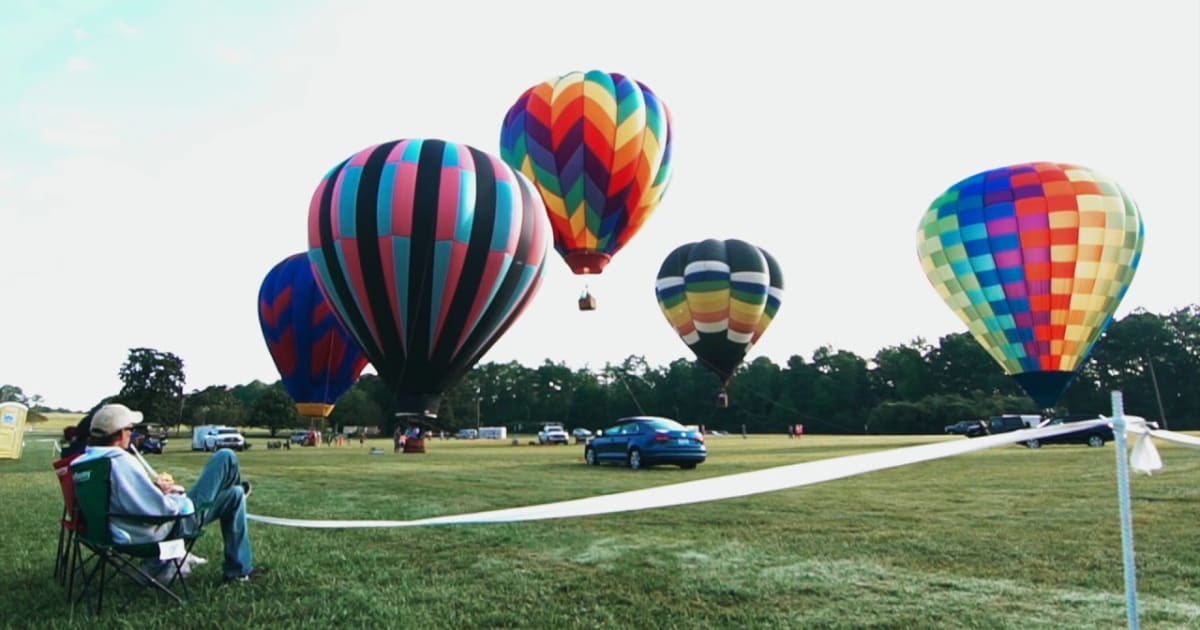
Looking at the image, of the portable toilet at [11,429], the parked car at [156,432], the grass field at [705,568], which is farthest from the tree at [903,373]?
the grass field at [705,568]

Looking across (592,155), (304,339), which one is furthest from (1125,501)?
(304,339)

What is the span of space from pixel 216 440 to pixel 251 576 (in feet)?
139

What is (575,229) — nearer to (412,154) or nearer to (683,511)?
(412,154)

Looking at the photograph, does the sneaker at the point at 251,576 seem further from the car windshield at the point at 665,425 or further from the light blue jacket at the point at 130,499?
the car windshield at the point at 665,425

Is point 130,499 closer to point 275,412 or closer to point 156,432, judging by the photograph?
point 156,432

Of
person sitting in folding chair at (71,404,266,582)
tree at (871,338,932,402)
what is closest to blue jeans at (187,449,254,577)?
person sitting in folding chair at (71,404,266,582)

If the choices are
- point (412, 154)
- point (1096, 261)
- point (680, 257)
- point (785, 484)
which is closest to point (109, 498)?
point (785, 484)

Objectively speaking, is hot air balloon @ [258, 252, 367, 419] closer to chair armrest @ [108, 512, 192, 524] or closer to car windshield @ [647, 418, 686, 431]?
car windshield @ [647, 418, 686, 431]

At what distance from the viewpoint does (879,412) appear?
282 ft

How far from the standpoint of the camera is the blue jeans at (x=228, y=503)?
→ 16.7 ft

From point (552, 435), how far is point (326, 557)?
4368 centimetres

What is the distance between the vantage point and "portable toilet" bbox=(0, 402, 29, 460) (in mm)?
23281

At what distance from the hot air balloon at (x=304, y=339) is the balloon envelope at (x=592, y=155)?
9.39 meters

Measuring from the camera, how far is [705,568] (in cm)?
565
